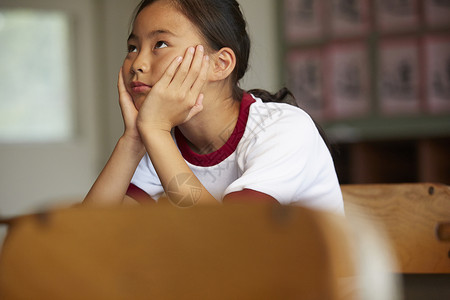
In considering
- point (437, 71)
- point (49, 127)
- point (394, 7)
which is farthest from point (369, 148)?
point (49, 127)

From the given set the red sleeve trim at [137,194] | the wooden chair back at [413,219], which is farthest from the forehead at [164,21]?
the wooden chair back at [413,219]

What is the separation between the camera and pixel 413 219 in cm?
122

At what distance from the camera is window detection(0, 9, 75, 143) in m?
5.23

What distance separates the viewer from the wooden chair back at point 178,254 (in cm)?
42

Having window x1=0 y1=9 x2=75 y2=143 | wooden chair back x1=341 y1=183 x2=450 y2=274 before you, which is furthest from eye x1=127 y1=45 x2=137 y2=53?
window x1=0 y1=9 x2=75 y2=143

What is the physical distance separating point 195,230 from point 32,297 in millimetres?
141

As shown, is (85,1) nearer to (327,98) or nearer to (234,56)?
(327,98)

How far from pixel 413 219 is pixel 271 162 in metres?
0.36

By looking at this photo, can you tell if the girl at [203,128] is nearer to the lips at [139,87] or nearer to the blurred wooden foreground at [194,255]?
the lips at [139,87]

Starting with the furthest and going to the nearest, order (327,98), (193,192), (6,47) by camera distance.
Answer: (6,47)
(327,98)
(193,192)

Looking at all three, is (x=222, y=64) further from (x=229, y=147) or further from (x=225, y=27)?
(x=229, y=147)

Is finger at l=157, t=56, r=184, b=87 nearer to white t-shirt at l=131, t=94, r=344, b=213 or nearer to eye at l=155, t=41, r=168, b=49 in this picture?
eye at l=155, t=41, r=168, b=49

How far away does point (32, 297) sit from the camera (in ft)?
1.54

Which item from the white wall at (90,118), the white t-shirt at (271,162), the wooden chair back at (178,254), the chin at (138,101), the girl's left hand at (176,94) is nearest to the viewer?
the wooden chair back at (178,254)
